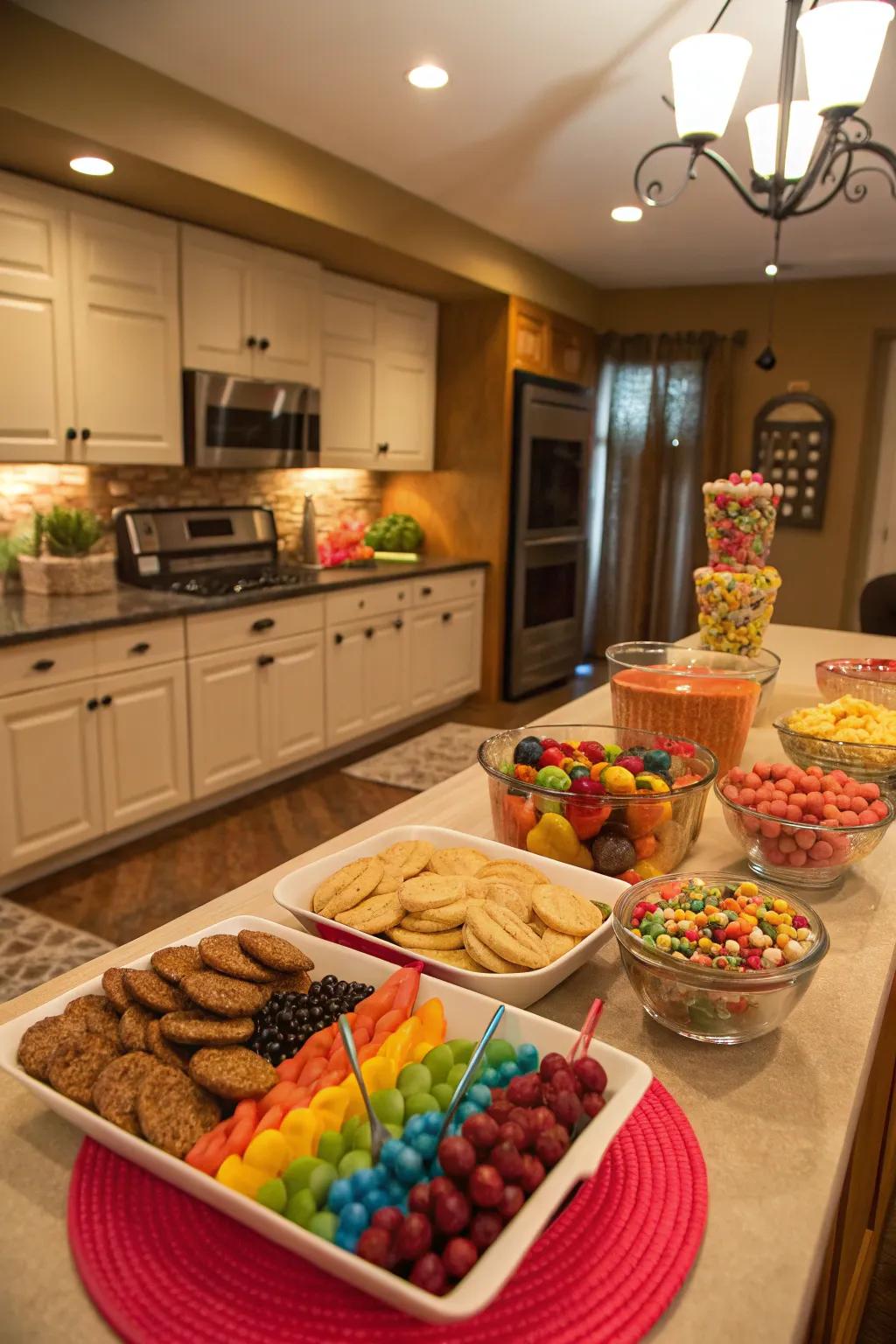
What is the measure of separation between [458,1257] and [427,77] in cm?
315

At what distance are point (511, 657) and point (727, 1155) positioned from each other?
4820 mm

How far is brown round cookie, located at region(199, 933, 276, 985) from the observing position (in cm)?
87

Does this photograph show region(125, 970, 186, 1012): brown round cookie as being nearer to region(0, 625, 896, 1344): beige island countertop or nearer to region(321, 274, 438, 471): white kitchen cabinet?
region(0, 625, 896, 1344): beige island countertop

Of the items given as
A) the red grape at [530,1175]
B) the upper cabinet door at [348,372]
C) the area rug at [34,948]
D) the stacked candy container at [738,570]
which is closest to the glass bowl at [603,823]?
the red grape at [530,1175]

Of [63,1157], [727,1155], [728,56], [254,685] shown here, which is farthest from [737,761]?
[254,685]

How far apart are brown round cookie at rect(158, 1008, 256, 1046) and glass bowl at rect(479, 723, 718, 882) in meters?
0.51

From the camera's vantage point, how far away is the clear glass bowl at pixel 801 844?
124cm

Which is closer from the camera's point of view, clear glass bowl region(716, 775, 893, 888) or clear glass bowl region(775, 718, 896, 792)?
clear glass bowl region(716, 775, 893, 888)

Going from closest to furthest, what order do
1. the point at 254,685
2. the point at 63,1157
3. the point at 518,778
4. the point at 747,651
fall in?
the point at 63,1157 < the point at 518,778 < the point at 747,651 < the point at 254,685

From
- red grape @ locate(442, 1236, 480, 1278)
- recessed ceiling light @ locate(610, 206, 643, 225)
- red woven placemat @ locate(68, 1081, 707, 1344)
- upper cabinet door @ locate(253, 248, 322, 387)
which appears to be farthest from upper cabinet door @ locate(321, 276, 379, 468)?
red grape @ locate(442, 1236, 480, 1278)

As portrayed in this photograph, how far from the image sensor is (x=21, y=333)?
10.1 feet

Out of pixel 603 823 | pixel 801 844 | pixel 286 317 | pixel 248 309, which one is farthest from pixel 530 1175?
pixel 286 317

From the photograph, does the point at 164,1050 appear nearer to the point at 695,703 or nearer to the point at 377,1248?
the point at 377,1248

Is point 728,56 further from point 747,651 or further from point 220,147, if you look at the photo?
point 220,147
